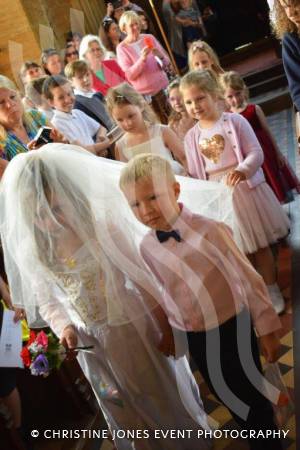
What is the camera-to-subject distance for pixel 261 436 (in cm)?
250

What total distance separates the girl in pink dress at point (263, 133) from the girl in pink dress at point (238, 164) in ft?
2.29

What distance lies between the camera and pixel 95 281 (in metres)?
2.75

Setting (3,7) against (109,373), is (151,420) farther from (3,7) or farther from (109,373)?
(3,7)

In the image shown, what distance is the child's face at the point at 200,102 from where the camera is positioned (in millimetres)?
3691

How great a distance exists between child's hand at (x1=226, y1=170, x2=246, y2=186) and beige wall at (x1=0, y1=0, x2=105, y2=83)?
4.55 m

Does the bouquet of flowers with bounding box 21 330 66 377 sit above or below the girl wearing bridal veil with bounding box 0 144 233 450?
below

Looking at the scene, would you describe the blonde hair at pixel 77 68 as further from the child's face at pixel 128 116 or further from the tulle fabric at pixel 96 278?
the tulle fabric at pixel 96 278

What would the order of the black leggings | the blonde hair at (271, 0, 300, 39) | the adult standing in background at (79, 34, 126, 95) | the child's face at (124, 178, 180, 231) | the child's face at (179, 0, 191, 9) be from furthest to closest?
the child's face at (179, 0, 191, 9) < the adult standing in background at (79, 34, 126, 95) < the blonde hair at (271, 0, 300, 39) < the black leggings < the child's face at (124, 178, 180, 231)

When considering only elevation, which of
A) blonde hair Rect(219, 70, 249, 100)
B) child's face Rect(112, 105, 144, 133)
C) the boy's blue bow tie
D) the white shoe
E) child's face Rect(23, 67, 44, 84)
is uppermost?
child's face Rect(23, 67, 44, 84)

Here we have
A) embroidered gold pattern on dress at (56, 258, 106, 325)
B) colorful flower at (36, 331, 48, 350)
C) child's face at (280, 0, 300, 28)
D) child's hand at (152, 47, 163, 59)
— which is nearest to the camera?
embroidered gold pattern on dress at (56, 258, 106, 325)

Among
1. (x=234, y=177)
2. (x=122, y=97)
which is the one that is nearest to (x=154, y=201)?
(x=234, y=177)

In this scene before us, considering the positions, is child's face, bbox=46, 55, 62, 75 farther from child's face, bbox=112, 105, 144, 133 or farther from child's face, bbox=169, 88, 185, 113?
child's face, bbox=112, 105, 144, 133

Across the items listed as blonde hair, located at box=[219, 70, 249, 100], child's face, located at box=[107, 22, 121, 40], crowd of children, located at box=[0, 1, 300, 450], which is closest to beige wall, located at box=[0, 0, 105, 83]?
child's face, located at box=[107, 22, 121, 40]

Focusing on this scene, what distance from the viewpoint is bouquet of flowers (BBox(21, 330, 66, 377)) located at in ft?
11.3
